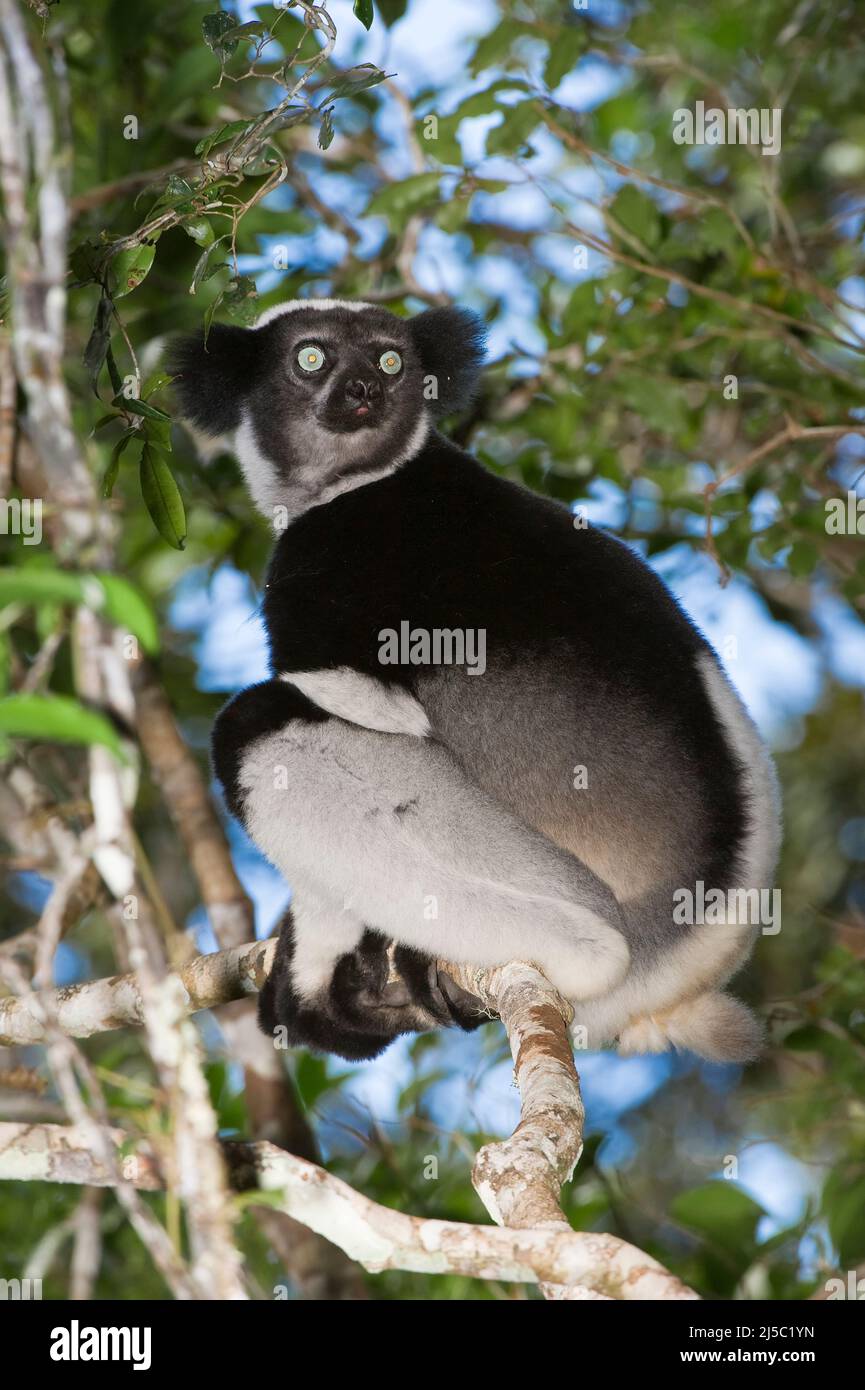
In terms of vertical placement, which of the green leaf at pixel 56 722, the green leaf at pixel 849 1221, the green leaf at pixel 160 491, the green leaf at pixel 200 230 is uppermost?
the green leaf at pixel 200 230

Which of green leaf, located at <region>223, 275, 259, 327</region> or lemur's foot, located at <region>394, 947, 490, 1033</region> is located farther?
lemur's foot, located at <region>394, 947, 490, 1033</region>

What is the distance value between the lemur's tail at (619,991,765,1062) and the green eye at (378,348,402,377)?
7.68ft

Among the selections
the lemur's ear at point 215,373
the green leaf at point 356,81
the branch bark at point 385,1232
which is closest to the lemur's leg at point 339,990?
the branch bark at point 385,1232

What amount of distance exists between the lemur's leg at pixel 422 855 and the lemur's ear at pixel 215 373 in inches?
58.9

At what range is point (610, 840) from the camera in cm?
355

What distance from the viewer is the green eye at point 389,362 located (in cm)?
443

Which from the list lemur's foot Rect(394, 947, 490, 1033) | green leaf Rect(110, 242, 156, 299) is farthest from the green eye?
lemur's foot Rect(394, 947, 490, 1033)

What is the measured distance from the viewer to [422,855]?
324 cm

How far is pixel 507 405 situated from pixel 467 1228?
470 cm

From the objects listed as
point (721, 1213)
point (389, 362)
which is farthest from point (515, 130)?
point (721, 1213)

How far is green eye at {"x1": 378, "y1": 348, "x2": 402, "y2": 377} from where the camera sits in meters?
4.43

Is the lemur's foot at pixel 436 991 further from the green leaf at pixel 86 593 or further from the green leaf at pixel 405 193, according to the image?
the green leaf at pixel 405 193

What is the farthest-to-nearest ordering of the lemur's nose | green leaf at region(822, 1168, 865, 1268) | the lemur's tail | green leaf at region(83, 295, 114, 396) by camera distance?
the lemur's nose → green leaf at region(822, 1168, 865, 1268) → the lemur's tail → green leaf at region(83, 295, 114, 396)

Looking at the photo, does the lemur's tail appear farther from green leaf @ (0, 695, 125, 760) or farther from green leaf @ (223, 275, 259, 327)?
green leaf @ (0, 695, 125, 760)
